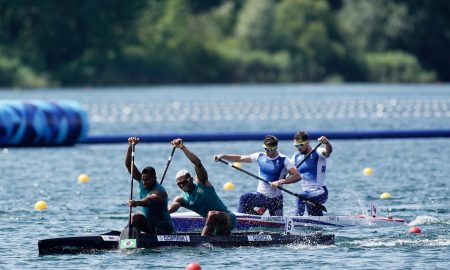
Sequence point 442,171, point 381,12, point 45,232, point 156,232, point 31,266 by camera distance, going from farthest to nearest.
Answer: point 381,12 < point 442,171 < point 45,232 < point 156,232 < point 31,266

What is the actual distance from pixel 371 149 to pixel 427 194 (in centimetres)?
1084

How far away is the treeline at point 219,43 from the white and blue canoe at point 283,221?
68.3m

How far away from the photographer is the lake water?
17781 mm

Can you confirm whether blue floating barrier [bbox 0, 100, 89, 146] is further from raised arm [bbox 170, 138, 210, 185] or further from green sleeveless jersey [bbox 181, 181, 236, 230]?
raised arm [bbox 170, 138, 210, 185]

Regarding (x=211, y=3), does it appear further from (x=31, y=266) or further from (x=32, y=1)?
(x=31, y=266)

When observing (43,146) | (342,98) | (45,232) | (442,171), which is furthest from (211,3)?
(45,232)

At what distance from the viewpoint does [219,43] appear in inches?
3932

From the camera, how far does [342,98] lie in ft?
229

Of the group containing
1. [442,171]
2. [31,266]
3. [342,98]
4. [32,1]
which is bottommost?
[31,266]

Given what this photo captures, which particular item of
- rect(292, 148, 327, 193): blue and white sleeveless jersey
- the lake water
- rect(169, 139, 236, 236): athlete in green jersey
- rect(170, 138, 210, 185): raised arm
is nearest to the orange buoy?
the lake water

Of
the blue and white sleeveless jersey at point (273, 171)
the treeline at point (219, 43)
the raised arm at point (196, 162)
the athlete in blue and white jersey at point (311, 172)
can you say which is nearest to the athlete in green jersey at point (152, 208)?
the raised arm at point (196, 162)

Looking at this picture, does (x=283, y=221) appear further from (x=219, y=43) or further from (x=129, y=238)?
(x=219, y=43)

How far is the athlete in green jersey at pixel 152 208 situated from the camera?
715 inches

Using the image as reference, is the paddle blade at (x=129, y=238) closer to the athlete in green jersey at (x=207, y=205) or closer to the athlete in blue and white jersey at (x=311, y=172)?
the athlete in green jersey at (x=207, y=205)
